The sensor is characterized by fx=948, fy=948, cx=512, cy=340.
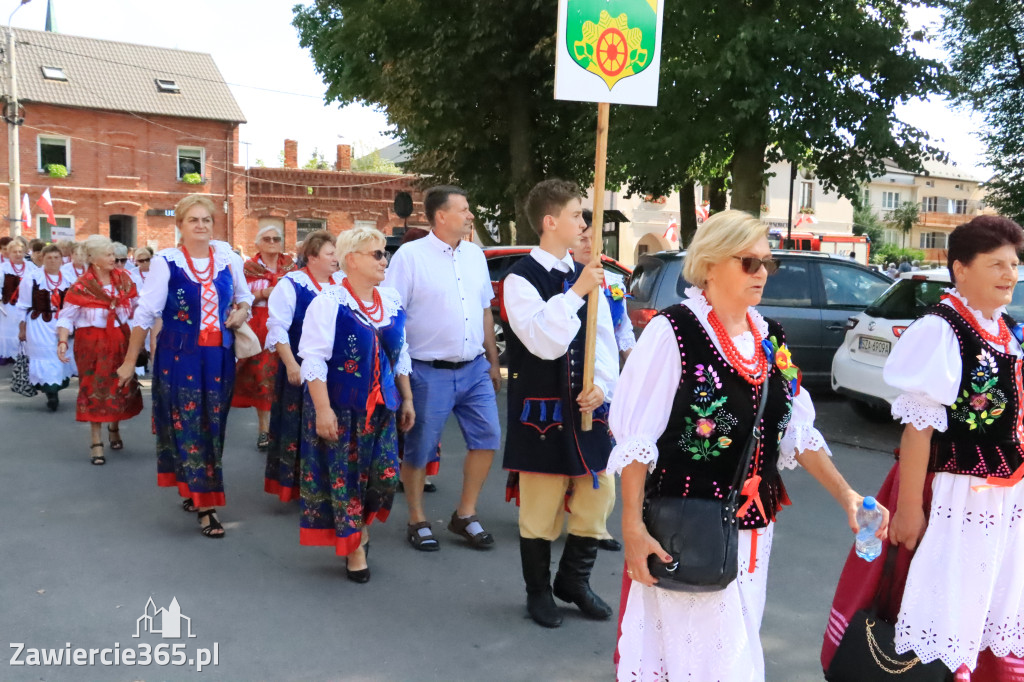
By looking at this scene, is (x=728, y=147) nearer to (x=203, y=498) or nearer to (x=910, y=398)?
(x=203, y=498)

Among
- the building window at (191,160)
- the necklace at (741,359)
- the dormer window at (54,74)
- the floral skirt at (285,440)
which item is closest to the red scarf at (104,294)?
the floral skirt at (285,440)

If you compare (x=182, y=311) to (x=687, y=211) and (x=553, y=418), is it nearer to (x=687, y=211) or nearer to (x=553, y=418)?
(x=553, y=418)

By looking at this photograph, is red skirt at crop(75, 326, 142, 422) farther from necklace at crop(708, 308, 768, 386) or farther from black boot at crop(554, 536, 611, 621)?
necklace at crop(708, 308, 768, 386)

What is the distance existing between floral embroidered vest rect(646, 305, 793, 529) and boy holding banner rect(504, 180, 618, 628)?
4.83 feet

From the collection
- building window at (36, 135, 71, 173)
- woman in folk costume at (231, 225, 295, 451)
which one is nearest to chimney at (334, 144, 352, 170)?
building window at (36, 135, 71, 173)

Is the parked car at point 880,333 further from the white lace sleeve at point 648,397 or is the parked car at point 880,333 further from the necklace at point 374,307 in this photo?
the white lace sleeve at point 648,397

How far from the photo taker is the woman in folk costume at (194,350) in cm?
579

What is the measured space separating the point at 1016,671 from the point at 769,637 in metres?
1.36

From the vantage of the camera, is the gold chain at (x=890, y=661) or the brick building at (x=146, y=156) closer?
the gold chain at (x=890, y=661)

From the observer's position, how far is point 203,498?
5.80 meters

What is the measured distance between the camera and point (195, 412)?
580 cm

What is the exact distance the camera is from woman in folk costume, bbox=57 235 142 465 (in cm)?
782

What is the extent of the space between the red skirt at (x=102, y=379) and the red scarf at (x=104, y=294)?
148 mm

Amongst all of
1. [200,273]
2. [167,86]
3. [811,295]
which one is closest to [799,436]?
[200,273]
